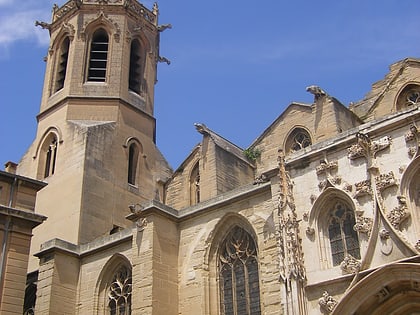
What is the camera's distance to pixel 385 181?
35.1 feet

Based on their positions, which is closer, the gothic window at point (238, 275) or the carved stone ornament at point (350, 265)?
the carved stone ornament at point (350, 265)

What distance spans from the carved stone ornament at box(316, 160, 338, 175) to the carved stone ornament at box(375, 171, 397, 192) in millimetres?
1028

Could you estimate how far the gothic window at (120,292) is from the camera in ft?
49.7

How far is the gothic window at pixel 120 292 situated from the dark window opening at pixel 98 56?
9.51 meters

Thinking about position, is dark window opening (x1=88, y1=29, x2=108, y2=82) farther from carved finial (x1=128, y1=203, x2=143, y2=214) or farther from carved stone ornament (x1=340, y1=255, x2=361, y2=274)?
carved stone ornament (x1=340, y1=255, x2=361, y2=274)

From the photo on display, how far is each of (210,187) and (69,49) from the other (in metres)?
9.30

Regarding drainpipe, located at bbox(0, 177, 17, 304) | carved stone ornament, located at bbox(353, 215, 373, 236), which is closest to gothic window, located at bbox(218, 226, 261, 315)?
carved stone ornament, located at bbox(353, 215, 373, 236)

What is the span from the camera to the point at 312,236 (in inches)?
451

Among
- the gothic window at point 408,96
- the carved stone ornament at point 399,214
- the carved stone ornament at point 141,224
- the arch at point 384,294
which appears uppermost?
the gothic window at point 408,96

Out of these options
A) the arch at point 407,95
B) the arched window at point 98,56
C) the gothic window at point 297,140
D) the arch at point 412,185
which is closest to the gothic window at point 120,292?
the gothic window at point 297,140

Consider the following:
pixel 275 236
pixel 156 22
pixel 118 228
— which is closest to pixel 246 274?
pixel 275 236

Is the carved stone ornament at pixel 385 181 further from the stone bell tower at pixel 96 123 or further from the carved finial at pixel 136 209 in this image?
the stone bell tower at pixel 96 123

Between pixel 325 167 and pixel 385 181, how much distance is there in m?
1.33

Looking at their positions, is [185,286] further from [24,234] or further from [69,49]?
[69,49]
